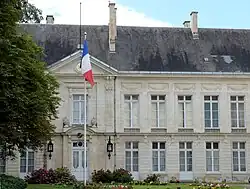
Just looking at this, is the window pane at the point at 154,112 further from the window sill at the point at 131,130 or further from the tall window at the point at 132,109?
the window sill at the point at 131,130

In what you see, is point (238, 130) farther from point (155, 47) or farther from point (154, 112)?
point (155, 47)

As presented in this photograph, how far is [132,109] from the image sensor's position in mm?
31844

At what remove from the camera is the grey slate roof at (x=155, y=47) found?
32.7m

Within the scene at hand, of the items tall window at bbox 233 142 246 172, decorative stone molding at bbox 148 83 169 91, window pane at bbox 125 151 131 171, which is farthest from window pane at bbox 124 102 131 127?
tall window at bbox 233 142 246 172

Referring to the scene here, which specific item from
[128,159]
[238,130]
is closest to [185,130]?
[238,130]

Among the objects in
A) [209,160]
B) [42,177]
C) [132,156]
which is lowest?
[42,177]

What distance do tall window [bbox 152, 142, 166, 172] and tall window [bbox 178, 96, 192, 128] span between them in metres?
1.84

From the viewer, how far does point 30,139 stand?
22281 millimetres

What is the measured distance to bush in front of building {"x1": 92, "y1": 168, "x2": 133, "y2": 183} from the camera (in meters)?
27.5

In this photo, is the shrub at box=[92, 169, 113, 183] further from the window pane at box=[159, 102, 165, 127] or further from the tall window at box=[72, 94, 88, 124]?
the window pane at box=[159, 102, 165, 127]

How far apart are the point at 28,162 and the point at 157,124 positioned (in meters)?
7.89

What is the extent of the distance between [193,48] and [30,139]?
603 inches

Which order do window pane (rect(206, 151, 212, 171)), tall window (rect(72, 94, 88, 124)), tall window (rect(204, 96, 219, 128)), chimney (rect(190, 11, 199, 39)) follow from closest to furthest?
tall window (rect(72, 94, 88, 124)) → window pane (rect(206, 151, 212, 171)) → tall window (rect(204, 96, 219, 128)) → chimney (rect(190, 11, 199, 39))

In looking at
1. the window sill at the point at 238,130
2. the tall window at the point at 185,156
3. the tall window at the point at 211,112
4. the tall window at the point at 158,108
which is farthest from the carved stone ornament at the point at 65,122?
the window sill at the point at 238,130
